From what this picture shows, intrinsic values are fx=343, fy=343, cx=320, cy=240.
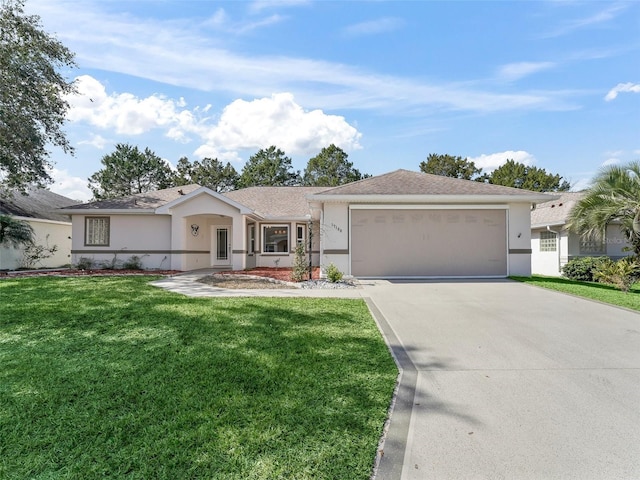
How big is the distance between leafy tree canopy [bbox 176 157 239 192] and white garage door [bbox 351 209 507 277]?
31867 millimetres

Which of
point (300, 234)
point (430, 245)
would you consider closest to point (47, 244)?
point (300, 234)

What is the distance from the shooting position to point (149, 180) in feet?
128

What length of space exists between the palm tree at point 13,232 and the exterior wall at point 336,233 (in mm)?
14911

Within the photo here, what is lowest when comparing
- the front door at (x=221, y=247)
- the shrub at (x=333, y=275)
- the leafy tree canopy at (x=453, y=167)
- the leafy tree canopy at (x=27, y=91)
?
the shrub at (x=333, y=275)

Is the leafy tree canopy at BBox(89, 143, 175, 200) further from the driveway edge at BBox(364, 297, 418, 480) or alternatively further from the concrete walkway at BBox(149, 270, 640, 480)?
the driveway edge at BBox(364, 297, 418, 480)

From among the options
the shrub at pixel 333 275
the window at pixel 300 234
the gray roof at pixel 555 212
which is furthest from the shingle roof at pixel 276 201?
the gray roof at pixel 555 212

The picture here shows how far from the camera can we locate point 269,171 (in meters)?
41.7

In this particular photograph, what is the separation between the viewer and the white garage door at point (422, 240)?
43.9 feet

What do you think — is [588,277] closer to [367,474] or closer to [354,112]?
[354,112]

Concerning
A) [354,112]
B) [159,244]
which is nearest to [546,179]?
[354,112]

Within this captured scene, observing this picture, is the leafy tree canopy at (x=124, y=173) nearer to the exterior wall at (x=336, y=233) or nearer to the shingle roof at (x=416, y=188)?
the shingle roof at (x=416, y=188)

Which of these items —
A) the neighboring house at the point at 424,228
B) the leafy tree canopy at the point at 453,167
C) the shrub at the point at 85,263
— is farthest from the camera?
the leafy tree canopy at the point at 453,167

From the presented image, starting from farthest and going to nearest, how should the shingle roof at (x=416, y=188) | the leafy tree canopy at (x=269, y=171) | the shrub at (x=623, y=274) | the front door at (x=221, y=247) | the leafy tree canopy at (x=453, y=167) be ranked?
the leafy tree canopy at (x=269, y=171)
the leafy tree canopy at (x=453, y=167)
the front door at (x=221, y=247)
the shingle roof at (x=416, y=188)
the shrub at (x=623, y=274)

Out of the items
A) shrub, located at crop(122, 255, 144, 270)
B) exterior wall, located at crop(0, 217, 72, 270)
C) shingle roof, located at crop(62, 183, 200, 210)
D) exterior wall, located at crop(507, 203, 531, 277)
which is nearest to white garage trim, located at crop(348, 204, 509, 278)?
exterior wall, located at crop(507, 203, 531, 277)
